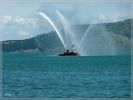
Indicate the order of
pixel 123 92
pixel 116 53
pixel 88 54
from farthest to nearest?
pixel 116 53
pixel 88 54
pixel 123 92

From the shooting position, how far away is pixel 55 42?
264 ft

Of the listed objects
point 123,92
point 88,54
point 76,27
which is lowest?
point 123,92

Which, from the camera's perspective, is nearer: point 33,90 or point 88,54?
point 33,90

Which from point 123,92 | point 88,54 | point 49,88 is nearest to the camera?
point 123,92

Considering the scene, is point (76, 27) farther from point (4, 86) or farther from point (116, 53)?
point (116, 53)

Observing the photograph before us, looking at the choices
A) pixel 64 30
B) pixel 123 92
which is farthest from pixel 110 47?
pixel 123 92

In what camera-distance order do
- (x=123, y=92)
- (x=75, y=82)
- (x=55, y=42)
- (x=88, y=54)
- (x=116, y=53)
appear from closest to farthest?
(x=123, y=92) < (x=75, y=82) < (x=55, y=42) < (x=88, y=54) < (x=116, y=53)

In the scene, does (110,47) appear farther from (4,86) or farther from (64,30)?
(4,86)

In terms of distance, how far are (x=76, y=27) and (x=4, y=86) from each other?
3616 centimetres

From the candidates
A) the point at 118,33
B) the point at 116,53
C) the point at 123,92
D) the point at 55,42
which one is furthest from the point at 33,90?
the point at 116,53

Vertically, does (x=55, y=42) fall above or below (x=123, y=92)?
above

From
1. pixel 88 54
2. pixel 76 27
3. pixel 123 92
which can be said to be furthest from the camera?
pixel 88 54

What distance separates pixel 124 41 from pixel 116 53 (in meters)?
26.4

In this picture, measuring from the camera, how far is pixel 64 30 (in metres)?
57.5
